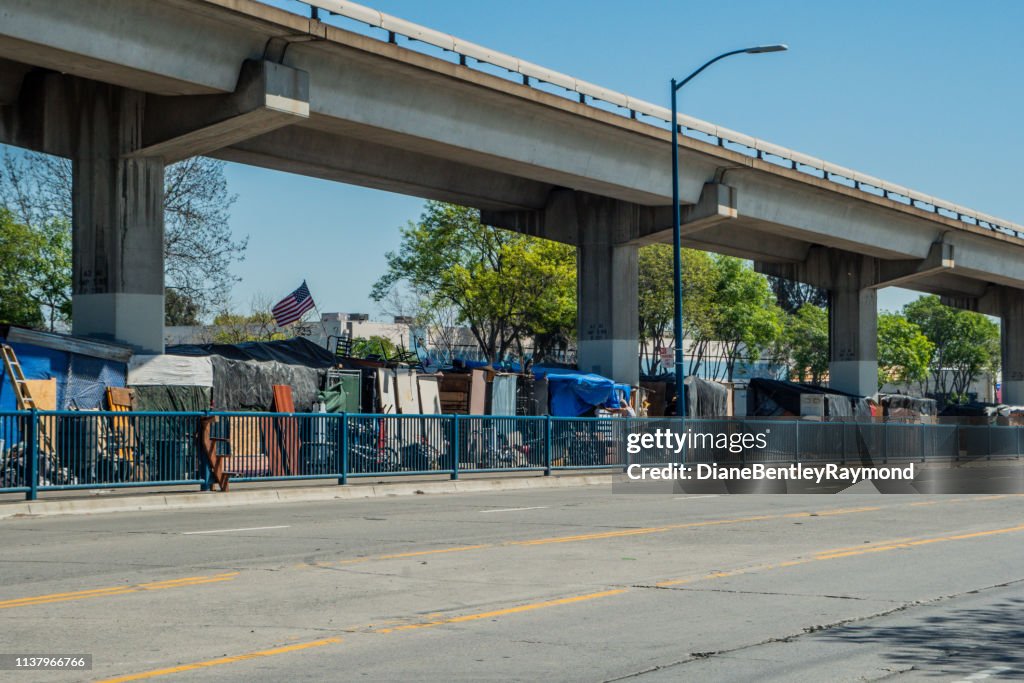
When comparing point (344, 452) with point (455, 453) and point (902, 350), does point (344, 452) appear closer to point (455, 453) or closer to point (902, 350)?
point (455, 453)

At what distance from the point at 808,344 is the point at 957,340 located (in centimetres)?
1682

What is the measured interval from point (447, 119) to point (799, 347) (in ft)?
268

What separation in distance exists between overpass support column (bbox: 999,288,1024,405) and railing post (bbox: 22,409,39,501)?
66365 mm

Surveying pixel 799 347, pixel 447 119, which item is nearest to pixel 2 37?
pixel 447 119

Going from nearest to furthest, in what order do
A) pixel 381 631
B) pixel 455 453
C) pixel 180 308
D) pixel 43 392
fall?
1. pixel 381 631
2. pixel 43 392
3. pixel 455 453
4. pixel 180 308

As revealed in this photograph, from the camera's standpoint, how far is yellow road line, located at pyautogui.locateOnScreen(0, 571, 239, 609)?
9852 mm

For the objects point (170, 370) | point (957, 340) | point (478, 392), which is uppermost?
point (957, 340)

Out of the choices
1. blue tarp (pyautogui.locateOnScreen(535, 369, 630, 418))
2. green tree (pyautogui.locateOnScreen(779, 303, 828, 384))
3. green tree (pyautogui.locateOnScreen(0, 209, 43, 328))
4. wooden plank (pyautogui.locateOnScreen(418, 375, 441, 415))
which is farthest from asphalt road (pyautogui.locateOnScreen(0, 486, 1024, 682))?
green tree (pyautogui.locateOnScreen(779, 303, 828, 384))

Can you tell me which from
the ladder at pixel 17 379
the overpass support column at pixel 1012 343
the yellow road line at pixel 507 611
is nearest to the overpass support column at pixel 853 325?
the overpass support column at pixel 1012 343

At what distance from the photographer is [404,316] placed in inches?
3206

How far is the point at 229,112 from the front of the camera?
99.5 ft

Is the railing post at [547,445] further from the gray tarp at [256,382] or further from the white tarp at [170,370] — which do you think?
the white tarp at [170,370]

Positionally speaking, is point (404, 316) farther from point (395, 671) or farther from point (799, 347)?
point (395, 671)

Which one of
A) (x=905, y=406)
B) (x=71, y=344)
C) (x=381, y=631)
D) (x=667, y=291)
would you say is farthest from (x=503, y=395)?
(x=667, y=291)
